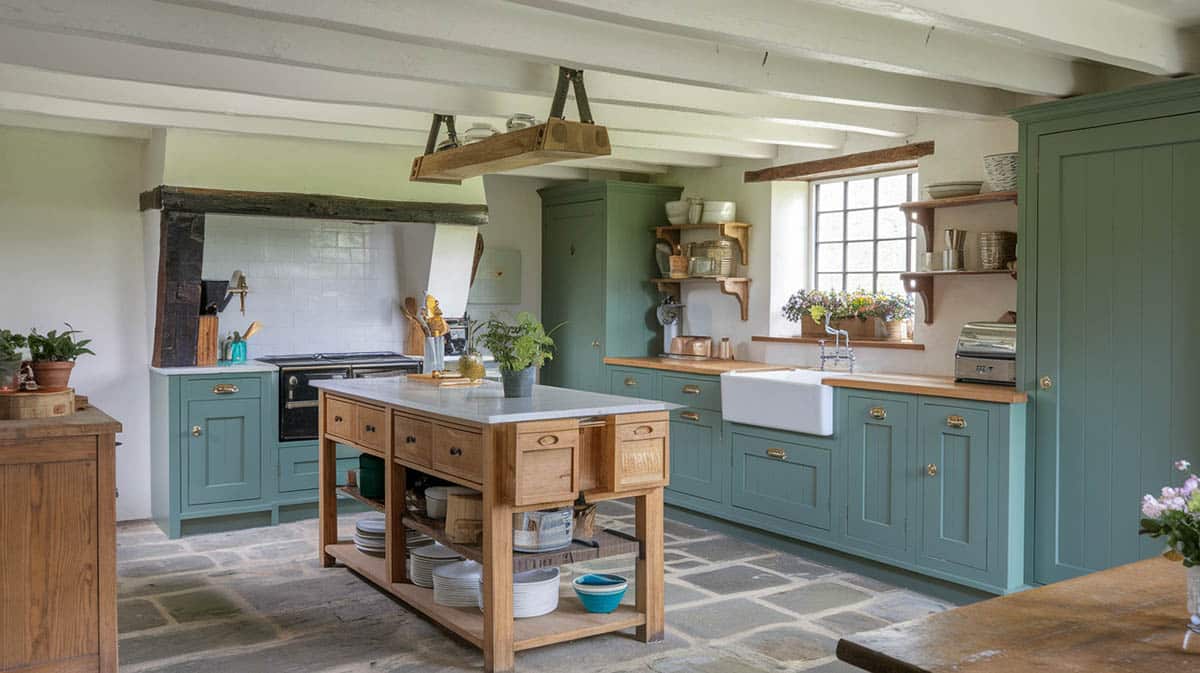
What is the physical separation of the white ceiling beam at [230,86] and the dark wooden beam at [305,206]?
113 cm

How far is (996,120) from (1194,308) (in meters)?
1.70

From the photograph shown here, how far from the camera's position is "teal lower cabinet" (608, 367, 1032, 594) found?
5004mm

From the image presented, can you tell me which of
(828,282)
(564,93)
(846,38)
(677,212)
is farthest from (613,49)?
(677,212)

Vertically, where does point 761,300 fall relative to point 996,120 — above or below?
below

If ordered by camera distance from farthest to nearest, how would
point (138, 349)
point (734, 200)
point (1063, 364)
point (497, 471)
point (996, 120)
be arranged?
point (734, 200), point (138, 349), point (996, 120), point (1063, 364), point (497, 471)

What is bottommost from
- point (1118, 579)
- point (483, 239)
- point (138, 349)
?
point (1118, 579)

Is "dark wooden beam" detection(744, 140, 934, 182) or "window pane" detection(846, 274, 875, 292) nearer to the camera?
"dark wooden beam" detection(744, 140, 934, 182)

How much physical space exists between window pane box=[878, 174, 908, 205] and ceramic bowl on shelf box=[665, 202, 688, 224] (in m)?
1.54

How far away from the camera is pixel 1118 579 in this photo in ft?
8.86

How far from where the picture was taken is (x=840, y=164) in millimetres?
6758

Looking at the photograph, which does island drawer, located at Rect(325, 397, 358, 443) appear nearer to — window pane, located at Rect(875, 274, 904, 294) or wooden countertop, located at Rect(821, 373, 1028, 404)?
wooden countertop, located at Rect(821, 373, 1028, 404)

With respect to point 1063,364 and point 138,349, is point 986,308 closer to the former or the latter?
point 1063,364

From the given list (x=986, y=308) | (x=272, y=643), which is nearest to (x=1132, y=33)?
(x=986, y=308)

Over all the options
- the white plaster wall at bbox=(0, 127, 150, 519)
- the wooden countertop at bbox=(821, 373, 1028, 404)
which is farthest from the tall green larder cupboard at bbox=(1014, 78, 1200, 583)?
the white plaster wall at bbox=(0, 127, 150, 519)
